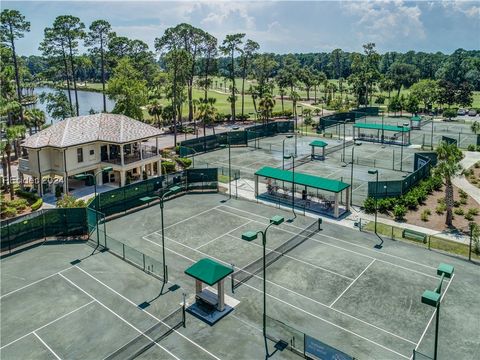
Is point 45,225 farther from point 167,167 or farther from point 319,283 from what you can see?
point 167,167

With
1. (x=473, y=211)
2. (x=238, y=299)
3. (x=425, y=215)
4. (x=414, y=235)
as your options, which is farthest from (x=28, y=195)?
(x=473, y=211)

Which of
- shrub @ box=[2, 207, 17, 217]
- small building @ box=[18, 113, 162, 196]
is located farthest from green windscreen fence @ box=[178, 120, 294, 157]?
shrub @ box=[2, 207, 17, 217]

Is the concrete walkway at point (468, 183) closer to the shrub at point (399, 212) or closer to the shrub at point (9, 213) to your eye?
the shrub at point (399, 212)

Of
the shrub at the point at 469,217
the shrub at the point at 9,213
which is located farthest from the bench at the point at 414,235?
the shrub at the point at 9,213

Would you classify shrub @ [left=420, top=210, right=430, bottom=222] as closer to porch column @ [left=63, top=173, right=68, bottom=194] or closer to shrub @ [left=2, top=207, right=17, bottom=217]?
porch column @ [left=63, top=173, right=68, bottom=194]

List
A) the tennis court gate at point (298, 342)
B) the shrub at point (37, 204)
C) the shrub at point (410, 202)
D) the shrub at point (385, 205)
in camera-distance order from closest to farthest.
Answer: the tennis court gate at point (298, 342)
the shrub at point (37, 204)
the shrub at point (385, 205)
the shrub at point (410, 202)

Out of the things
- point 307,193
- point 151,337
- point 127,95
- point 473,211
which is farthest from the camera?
point 127,95
